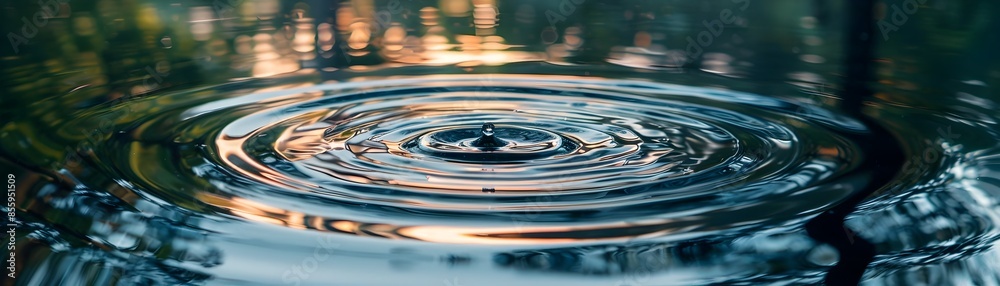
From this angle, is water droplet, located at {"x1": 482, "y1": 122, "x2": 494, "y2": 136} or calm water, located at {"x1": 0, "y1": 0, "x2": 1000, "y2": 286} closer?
calm water, located at {"x1": 0, "y1": 0, "x2": 1000, "y2": 286}

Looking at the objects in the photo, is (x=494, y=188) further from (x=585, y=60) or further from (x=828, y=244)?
(x=585, y=60)

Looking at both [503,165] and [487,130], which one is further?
[487,130]

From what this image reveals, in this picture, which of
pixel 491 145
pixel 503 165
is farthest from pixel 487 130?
pixel 503 165

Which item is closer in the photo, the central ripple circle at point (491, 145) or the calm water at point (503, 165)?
the calm water at point (503, 165)

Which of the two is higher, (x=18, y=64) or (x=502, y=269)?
(x=18, y=64)

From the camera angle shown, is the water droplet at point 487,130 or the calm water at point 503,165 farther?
the water droplet at point 487,130

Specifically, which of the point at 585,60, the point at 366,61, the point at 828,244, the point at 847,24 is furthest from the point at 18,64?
the point at 847,24

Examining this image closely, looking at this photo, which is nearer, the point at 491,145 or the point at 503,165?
the point at 503,165

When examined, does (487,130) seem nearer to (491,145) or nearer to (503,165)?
(491,145)
